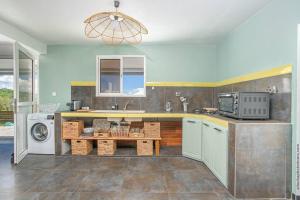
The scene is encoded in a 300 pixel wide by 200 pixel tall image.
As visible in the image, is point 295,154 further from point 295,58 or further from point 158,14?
point 158,14

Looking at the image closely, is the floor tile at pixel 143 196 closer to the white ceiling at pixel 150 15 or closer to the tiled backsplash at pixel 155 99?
the tiled backsplash at pixel 155 99

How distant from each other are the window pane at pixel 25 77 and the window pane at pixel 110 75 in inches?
60.3

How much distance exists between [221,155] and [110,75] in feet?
10.1

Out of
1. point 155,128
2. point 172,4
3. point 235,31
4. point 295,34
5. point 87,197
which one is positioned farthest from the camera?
point 155,128

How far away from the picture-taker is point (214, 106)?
14.9 ft

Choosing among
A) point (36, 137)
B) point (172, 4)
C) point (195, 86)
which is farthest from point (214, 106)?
point (36, 137)

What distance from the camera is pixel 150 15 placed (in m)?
2.95

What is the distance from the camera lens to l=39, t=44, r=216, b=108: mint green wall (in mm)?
4590

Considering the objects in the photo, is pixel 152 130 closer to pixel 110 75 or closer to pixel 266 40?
pixel 110 75

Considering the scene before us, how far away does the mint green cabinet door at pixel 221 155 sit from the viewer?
8.21ft

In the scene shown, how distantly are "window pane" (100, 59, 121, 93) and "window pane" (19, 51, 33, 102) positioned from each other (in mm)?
1531

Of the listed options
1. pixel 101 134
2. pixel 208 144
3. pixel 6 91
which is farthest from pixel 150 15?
pixel 6 91

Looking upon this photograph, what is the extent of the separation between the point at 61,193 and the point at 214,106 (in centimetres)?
354

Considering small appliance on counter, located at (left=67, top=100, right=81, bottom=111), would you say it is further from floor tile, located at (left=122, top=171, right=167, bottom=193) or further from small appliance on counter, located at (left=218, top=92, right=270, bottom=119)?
small appliance on counter, located at (left=218, top=92, right=270, bottom=119)
